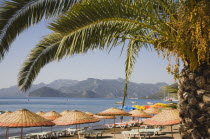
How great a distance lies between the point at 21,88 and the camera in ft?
18.7

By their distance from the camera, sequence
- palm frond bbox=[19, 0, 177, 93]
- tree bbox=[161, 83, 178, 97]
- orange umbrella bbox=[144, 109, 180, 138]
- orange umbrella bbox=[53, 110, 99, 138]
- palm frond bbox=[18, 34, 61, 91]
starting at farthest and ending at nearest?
orange umbrella bbox=[53, 110, 99, 138] < orange umbrella bbox=[144, 109, 180, 138] < tree bbox=[161, 83, 178, 97] < palm frond bbox=[18, 34, 61, 91] < palm frond bbox=[19, 0, 177, 93]

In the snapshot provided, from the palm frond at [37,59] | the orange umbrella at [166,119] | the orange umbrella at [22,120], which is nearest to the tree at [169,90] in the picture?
the orange umbrella at [166,119]

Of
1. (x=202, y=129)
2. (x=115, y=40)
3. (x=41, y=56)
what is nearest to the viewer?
(x=202, y=129)

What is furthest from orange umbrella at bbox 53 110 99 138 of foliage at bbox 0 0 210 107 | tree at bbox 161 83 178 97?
foliage at bbox 0 0 210 107

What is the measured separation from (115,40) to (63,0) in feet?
4.20

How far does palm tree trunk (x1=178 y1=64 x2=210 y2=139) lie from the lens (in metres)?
4.25

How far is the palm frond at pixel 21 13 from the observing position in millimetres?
4508

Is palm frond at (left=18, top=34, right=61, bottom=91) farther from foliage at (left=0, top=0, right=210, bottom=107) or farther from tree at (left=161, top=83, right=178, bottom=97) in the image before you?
tree at (left=161, top=83, right=178, bottom=97)

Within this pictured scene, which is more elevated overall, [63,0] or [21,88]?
[63,0]

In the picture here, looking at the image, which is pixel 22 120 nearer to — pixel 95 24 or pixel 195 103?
pixel 95 24

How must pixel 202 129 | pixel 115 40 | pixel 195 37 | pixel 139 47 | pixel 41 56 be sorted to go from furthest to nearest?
pixel 139 47, pixel 41 56, pixel 115 40, pixel 202 129, pixel 195 37

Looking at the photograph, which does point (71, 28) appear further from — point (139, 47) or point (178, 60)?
point (139, 47)

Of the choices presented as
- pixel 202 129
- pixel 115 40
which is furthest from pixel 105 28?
pixel 202 129

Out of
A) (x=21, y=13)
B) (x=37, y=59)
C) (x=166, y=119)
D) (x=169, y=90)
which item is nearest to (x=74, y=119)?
(x=166, y=119)
